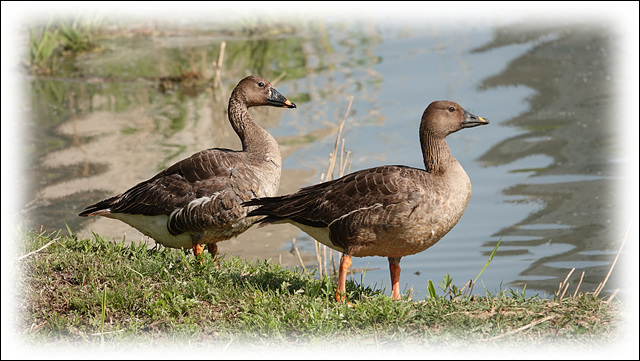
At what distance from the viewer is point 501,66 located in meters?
20.1

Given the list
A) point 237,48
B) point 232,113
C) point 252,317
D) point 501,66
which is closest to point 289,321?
point 252,317

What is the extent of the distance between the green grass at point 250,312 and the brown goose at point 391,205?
500mm

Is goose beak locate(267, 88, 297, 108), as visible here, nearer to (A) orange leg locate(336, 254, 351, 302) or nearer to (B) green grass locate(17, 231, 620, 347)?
(B) green grass locate(17, 231, 620, 347)

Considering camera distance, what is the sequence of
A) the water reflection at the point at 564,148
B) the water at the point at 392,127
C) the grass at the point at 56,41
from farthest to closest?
the grass at the point at 56,41, the water at the point at 392,127, the water reflection at the point at 564,148

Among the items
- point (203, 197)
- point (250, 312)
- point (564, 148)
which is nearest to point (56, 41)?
point (564, 148)

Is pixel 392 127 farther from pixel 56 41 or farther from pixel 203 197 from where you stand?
pixel 56 41

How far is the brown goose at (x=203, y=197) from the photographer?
7.79m

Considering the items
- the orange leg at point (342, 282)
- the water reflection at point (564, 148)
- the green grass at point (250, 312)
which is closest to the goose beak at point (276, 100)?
the green grass at point (250, 312)

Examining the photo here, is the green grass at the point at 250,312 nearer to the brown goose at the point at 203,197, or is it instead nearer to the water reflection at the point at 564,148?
the brown goose at the point at 203,197

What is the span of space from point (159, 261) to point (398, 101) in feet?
36.9

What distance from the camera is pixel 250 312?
660 cm

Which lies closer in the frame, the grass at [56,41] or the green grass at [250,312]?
the green grass at [250,312]

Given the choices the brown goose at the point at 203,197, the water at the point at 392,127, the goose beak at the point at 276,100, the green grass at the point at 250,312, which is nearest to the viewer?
the green grass at the point at 250,312

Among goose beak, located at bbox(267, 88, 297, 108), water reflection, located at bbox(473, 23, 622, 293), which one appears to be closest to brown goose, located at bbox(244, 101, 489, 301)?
goose beak, located at bbox(267, 88, 297, 108)
